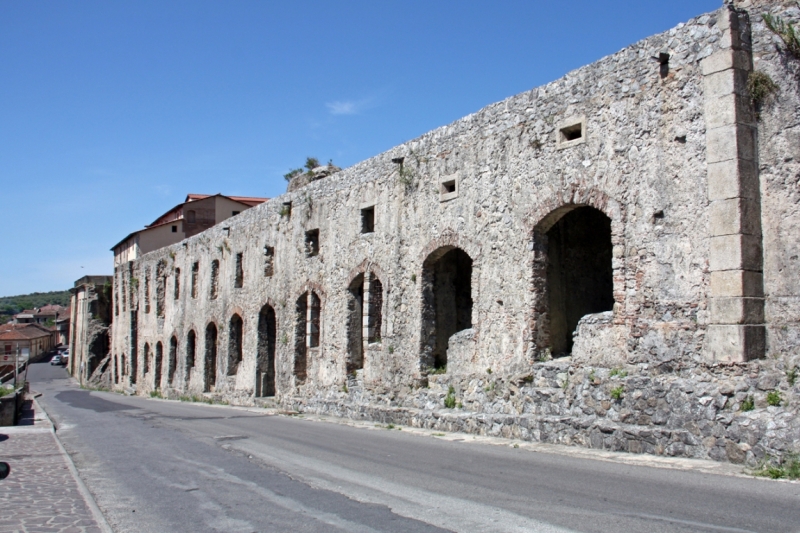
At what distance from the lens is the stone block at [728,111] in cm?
987

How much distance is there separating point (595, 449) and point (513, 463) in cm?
160

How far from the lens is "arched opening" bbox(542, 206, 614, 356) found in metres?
13.3

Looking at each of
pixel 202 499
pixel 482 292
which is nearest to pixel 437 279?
pixel 482 292

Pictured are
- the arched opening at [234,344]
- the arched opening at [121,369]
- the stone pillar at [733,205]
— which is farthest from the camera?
the arched opening at [121,369]

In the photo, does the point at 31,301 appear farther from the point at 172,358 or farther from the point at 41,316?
the point at 172,358

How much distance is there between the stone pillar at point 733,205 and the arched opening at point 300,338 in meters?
13.1

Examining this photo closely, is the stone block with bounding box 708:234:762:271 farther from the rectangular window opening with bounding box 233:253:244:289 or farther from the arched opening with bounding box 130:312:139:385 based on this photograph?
the arched opening with bounding box 130:312:139:385

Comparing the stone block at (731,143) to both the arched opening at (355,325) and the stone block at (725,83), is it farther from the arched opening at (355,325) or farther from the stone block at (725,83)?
the arched opening at (355,325)

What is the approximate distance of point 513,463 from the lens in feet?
31.3

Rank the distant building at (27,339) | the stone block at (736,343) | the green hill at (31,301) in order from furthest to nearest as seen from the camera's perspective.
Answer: the green hill at (31,301), the distant building at (27,339), the stone block at (736,343)

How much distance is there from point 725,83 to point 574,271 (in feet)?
15.7

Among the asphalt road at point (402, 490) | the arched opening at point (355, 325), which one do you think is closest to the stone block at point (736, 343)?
the asphalt road at point (402, 490)

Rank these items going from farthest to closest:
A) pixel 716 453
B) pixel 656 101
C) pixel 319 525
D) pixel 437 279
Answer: pixel 437 279
pixel 656 101
pixel 716 453
pixel 319 525

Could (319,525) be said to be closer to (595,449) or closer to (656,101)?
(595,449)
